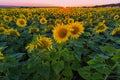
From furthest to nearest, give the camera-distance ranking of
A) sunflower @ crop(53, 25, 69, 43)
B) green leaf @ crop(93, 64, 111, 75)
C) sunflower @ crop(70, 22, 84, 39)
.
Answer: sunflower @ crop(70, 22, 84, 39)
sunflower @ crop(53, 25, 69, 43)
green leaf @ crop(93, 64, 111, 75)

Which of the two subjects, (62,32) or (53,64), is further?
(62,32)

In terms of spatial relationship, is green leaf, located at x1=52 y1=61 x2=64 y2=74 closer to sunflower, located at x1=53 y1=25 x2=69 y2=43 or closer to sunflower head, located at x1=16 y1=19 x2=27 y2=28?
sunflower, located at x1=53 y1=25 x2=69 y2=43

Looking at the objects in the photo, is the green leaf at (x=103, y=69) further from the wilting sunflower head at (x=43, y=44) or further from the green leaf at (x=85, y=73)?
the wilting sunflower head at (x=43, y=44)

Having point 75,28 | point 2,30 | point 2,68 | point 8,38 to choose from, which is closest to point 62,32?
point 75,28

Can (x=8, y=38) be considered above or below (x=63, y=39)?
below

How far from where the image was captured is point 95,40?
3941 mm

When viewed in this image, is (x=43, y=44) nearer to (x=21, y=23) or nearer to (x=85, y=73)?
(x=85, y=73)

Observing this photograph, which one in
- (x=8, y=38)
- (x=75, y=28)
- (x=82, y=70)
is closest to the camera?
(x=82, y=70)

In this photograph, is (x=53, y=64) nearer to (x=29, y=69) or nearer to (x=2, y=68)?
Answer: (x=29, y=69)

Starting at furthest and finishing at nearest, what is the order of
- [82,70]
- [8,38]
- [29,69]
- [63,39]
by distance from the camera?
[8,38] < [63,39] < [29,69] < [82,70]

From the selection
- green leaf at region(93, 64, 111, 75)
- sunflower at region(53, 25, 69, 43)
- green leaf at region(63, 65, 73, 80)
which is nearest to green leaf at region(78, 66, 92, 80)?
green leaf at region(93, 64, 111, 75)

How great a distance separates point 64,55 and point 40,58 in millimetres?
234

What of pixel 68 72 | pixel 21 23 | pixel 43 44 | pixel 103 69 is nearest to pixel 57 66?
pixel 68 72

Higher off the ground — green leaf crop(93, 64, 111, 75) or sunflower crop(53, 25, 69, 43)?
green leaf crop(93, 64, 111, 75)
